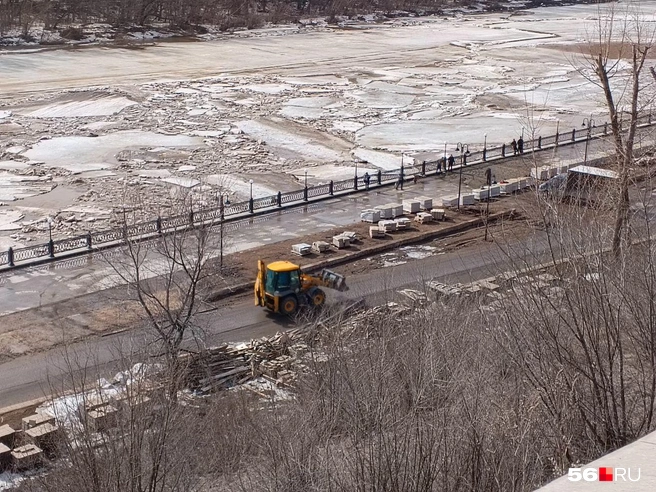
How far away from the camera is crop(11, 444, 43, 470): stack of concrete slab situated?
12.2 meters

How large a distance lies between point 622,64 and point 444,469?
49.8 meters

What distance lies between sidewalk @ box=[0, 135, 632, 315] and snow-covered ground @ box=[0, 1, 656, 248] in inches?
72.8

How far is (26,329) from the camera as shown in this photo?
17500 mm

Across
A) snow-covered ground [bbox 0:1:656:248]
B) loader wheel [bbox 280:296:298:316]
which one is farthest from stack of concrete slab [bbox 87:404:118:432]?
snow-covered ground [bbox 0:1:656:248]

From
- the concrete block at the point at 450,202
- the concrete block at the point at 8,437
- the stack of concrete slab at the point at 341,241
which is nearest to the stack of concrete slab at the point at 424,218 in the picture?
the concrete block at the point at 450,202

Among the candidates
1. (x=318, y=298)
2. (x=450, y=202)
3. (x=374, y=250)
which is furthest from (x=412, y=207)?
(x=318, y=298)

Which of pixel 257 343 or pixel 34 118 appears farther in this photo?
pixel 34 118

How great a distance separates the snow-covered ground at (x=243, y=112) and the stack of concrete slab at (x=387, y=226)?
472cm

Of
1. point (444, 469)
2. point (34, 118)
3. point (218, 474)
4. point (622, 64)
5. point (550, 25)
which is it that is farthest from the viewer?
point (550, 25)

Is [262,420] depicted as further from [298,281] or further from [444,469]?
[298,281]

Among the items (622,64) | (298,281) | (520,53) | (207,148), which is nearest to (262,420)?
(298,281)

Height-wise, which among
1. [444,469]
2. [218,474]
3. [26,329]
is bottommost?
[26,329]

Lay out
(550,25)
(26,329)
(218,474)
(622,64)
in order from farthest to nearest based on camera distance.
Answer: (550,25) → (622,64) → (26,329) → (218,474)

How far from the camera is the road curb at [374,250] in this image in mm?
19641
